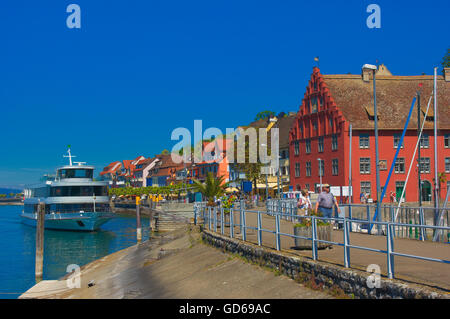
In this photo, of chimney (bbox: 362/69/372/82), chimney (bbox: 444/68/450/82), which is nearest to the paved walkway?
chimney (bbox: 362/69/372/82)

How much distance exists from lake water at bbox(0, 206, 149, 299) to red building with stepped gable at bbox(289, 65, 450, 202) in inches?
948

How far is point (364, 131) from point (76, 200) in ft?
109

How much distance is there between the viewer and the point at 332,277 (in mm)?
9938

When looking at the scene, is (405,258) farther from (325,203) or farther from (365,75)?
(365,75)

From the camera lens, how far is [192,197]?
5581cm

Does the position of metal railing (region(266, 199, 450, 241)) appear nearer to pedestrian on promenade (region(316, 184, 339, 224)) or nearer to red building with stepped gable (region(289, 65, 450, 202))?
pedestrian on promenade (region(316, 184, 339, 224))

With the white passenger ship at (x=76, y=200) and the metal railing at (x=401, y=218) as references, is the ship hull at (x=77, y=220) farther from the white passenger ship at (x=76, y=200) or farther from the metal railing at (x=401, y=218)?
the metal railing at (x=401, y=218)

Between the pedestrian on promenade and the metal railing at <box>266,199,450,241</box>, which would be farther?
the metal railing at <box>266,199,450,241</box>

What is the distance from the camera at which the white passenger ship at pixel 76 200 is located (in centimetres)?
5541

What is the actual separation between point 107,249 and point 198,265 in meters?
26.1

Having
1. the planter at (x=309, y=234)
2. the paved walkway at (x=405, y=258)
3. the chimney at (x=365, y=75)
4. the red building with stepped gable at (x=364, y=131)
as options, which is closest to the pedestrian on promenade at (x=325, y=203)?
the paved walkway at (x=405, y=258)

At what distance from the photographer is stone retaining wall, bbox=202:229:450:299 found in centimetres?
791

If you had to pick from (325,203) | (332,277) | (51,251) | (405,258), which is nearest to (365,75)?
(51,251)
